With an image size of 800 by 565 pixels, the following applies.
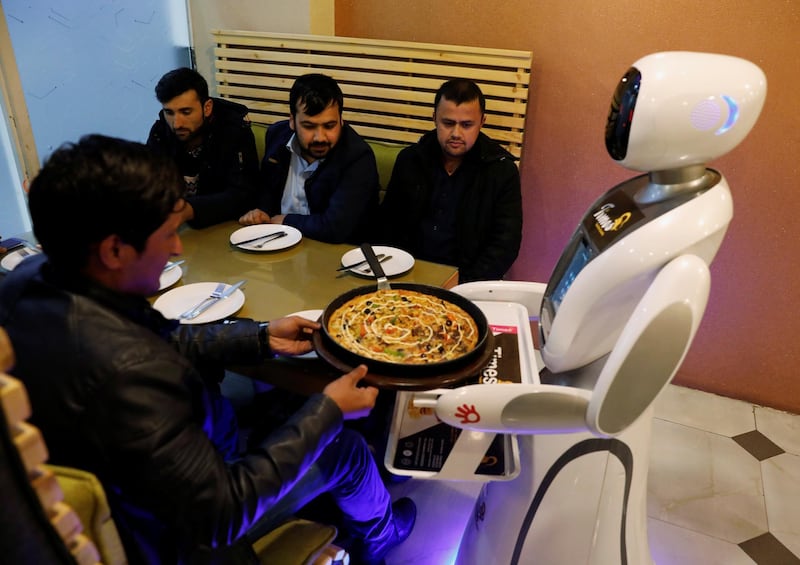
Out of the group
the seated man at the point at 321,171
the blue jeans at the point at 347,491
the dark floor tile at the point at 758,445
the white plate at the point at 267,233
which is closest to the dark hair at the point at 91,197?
the blue jeans at the point at 347,491

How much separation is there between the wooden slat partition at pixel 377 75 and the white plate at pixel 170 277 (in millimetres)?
1535

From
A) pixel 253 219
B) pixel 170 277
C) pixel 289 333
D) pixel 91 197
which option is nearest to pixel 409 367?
pixel 289 333

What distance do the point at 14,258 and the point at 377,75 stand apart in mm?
1820

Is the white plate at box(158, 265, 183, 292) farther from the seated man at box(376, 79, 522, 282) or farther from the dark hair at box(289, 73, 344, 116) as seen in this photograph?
the seated man at box(376, 79, 522, 282)

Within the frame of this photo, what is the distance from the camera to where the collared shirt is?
2.50m

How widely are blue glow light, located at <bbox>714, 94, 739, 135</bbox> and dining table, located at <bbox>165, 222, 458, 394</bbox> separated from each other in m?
0.88

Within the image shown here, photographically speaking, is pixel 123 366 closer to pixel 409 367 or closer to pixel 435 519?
pixel 409 367

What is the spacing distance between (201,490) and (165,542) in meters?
0.22

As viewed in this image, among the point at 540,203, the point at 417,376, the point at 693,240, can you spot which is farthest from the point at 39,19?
the point at 693,240

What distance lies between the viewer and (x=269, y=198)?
2.66 m

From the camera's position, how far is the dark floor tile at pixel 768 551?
6.08 feet

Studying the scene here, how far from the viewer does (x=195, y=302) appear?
62.1 inches

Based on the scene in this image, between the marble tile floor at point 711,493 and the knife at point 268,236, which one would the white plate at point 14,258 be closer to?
the knife at point 268,236

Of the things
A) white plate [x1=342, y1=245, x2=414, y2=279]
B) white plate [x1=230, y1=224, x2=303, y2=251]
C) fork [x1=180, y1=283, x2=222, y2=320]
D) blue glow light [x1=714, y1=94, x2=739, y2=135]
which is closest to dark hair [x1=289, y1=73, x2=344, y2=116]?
white plate [x1=230, y1=224, x2=303, y2=251]
